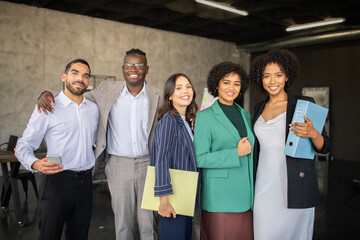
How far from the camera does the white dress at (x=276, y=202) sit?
207 cm

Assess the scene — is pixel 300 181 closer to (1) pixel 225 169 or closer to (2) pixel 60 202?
(1) pixel 225 169

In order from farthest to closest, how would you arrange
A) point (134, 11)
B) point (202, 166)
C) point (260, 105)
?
point (134, 11) → point (260, 105) → point (202, 166)

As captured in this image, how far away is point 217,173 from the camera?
2029 millimetres

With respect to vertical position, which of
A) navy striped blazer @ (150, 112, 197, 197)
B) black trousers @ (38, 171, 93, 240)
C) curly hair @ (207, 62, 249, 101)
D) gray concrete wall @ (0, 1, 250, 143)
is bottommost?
black trousers @ (38, 171, 93, 240)

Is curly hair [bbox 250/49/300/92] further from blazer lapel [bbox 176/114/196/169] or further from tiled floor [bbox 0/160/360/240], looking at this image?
tiled floor [bbox 0/160/360/240]

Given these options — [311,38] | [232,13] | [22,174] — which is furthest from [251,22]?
[22,174]

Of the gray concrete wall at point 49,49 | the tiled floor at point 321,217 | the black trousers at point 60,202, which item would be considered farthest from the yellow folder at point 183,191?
the gray concrete wall at point 49,49

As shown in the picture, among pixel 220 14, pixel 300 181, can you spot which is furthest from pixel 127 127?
pixel 220 14

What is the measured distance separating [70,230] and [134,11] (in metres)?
6.62

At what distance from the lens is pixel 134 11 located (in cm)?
797

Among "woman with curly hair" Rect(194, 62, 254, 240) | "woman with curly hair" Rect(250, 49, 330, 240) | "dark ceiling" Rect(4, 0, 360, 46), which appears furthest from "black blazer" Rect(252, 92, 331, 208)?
"dark ceiling" Rect(4, 0, 360, 46)

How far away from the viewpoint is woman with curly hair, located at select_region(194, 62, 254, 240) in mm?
1987

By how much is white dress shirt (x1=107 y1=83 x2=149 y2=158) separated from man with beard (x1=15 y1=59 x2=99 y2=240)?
183mm

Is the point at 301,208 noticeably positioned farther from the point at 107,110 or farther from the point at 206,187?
the point at 107,110
